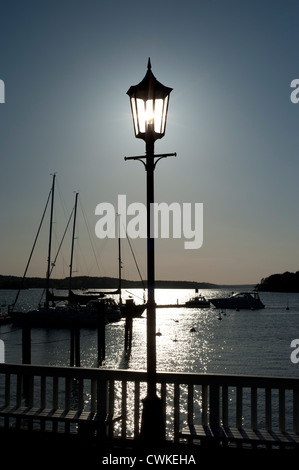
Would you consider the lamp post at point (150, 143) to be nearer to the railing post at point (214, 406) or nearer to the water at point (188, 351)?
the railing post at point (214, 406)

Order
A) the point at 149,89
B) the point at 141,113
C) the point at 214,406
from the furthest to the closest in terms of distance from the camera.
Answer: the point at 214,406 < the point at 141,113 < the point at 149,89

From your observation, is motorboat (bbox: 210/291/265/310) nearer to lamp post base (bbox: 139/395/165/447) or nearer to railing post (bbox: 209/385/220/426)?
Answer: railing post (bbox: 209/385/220/426)

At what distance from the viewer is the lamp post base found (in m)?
6.70

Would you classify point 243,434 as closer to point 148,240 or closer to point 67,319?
point 148,240

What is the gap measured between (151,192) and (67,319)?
65158mm

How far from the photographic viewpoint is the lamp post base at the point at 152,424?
6699 mm

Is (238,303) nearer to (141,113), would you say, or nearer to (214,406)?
(214,406)

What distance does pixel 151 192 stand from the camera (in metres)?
7.16

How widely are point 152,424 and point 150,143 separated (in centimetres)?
376

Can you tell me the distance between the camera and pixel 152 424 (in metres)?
6.79
